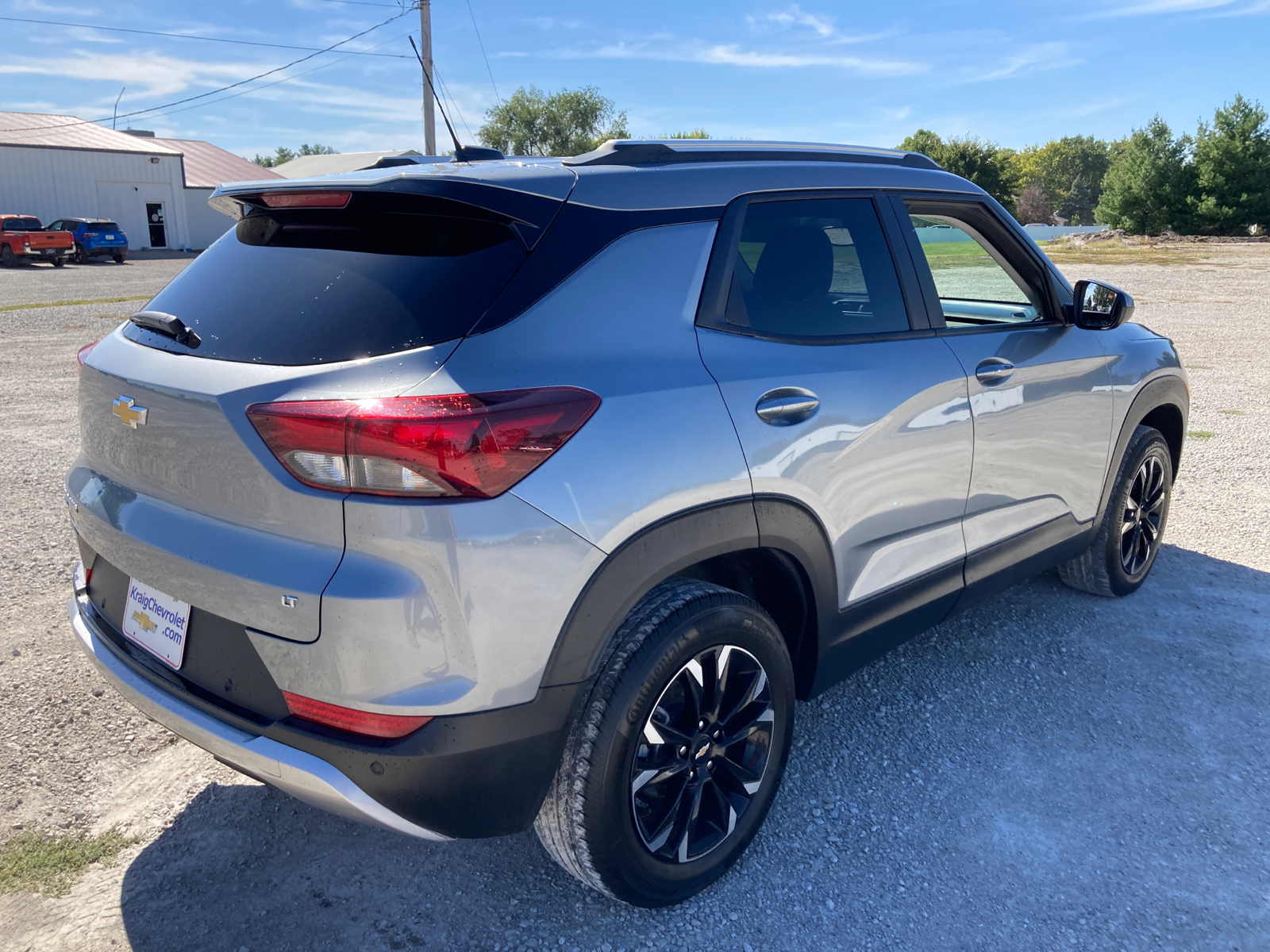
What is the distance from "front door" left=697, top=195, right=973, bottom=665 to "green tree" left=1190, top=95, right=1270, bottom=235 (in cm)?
4660

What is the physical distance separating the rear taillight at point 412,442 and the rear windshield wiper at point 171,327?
47 cm

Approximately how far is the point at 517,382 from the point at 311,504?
0.48 meters

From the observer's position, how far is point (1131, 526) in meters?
4.25

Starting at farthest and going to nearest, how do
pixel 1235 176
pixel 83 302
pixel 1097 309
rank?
pixel 1235 176, pixel 83 302, pixel 1097 309

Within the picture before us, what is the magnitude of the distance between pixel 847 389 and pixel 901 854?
1320 millimetres

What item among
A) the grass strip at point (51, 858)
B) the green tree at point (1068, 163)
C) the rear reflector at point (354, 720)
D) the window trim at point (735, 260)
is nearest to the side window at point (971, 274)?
the window trim at point (735, 260)

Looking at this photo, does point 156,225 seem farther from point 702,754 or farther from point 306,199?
point 702,754

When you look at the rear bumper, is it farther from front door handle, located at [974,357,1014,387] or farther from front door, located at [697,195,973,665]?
front door handle, located at [974,357,1014,387]

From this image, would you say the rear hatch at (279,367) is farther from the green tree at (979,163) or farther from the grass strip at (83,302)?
the green tree at (979,163)

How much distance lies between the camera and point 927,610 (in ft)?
10.0

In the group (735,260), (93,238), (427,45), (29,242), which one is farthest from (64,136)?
(735,260)

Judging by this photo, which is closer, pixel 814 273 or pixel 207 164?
pixel 814 273

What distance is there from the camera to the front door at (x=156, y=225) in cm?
4434

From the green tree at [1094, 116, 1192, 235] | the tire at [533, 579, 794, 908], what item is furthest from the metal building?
the tire at [533, 579, 794, 908]
